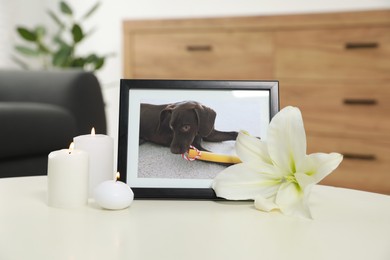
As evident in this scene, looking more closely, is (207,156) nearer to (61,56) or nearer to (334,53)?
(334,53)

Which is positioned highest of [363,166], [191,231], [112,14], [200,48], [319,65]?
[112,14]

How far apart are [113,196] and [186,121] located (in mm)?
189

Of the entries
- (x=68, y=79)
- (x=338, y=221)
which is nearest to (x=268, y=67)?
(x=68, y=79)

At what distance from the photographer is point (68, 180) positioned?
0.80m

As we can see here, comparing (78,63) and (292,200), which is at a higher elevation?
(78,63)

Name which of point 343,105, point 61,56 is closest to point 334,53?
point 343,105

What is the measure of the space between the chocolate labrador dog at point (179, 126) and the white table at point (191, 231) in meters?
0.10

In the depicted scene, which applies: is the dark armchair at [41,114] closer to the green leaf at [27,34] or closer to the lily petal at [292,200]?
the green leaf at [27,34]

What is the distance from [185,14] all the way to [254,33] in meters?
0.64

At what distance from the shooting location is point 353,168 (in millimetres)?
2449

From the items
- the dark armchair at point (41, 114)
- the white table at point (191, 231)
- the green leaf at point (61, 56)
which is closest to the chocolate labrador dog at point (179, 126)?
the white table at point (191, 231)

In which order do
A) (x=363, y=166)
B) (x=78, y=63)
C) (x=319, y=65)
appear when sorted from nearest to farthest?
(x=363, y=166), (x=319, y=65), (x=78, y=63)

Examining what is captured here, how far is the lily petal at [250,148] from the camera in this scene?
0.81 metres

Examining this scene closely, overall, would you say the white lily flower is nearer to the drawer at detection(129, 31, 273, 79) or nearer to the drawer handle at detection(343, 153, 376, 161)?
the drawer handle at detection(343, 153, 376, 161)
